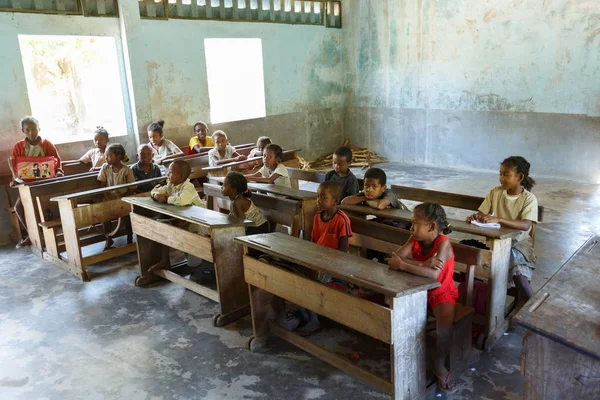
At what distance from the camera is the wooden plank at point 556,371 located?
6.17ft

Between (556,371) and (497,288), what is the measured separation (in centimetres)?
131

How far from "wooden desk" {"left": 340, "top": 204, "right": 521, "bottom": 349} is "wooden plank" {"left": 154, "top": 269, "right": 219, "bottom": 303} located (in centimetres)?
171

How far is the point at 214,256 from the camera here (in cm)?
369

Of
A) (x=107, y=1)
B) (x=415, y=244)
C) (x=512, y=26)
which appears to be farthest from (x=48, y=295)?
(x=512, y=26)

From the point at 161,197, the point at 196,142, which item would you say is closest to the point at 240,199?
the point at 161,197

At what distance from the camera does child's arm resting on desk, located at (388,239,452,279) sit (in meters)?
2.56

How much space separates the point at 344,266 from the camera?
2.69m

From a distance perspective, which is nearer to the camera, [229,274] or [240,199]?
[229,274]

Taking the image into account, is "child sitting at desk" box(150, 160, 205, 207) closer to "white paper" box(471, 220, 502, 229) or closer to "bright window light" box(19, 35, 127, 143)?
"white paper" box(471, 220, 502, 229)

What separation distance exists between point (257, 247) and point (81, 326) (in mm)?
1818

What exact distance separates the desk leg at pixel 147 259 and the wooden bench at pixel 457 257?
6.17 ft

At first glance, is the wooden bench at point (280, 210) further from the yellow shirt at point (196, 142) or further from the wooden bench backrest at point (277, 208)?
the yellow shirt at point (196, 142)

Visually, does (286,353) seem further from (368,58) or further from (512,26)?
(368,58)

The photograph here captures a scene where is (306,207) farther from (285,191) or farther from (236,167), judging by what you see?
(236,167)
